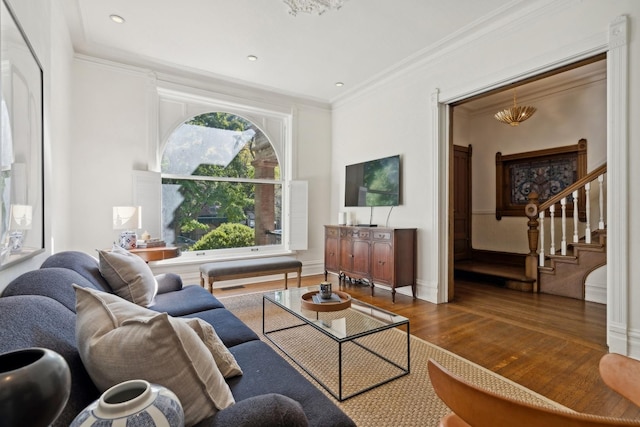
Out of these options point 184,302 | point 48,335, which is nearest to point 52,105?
point 184,302

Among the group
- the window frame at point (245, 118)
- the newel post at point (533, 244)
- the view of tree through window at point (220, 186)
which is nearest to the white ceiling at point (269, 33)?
the window frame at point (245, 118)

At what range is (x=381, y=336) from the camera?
9.09 ft

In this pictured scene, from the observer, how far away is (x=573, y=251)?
13.6 ft

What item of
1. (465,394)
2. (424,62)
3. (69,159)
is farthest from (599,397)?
(69,159)

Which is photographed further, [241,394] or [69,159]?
[69,159]

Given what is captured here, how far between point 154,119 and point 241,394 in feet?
13.5

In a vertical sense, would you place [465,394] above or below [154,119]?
below

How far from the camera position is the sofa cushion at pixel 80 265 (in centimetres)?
181

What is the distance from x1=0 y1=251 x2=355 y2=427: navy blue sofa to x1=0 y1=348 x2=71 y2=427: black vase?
0.30 m

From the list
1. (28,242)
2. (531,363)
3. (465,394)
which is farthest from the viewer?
(531,363)

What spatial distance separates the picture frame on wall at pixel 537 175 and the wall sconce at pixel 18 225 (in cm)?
617

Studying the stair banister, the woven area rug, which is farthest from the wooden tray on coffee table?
the stair banister

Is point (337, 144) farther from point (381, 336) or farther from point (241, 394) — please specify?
point (241, 394)

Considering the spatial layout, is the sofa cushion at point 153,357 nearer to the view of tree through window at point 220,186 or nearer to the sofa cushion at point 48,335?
the sofa cushion at point 48,335
